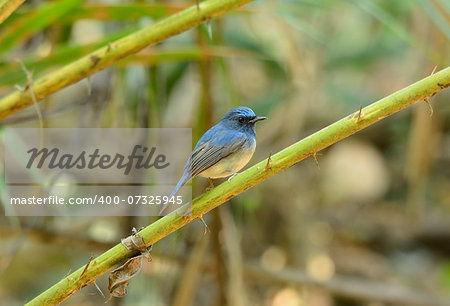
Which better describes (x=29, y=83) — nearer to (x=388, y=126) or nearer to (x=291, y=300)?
(x=291, y=300)

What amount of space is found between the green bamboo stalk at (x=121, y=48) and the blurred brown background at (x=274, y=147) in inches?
9.5

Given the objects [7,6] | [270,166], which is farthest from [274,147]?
[270,166]

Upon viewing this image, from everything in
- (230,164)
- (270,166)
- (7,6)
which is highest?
(7,6)

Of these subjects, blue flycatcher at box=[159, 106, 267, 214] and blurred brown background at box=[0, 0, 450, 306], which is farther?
blurred brown background at box=[0, 0, 450, 306]

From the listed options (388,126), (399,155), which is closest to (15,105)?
(388,126)

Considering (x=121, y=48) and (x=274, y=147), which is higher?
(x=274, y=147)

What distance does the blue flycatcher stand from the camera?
95cm

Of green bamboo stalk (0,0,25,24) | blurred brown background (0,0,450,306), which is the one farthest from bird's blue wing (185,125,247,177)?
green bamboo stalk (0,0,25,24)

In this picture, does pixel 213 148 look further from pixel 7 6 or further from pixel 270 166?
pixel 7 6

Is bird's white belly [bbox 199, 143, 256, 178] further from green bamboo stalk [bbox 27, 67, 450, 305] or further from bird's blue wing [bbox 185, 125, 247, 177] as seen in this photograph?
green bamboo stalk [bbox 27, 67, 450, 305]

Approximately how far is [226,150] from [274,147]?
208cm

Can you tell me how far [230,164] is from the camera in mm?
985

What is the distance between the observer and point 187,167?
3.17 feet

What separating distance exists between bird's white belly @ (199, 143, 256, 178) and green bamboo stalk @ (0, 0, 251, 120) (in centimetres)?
28
